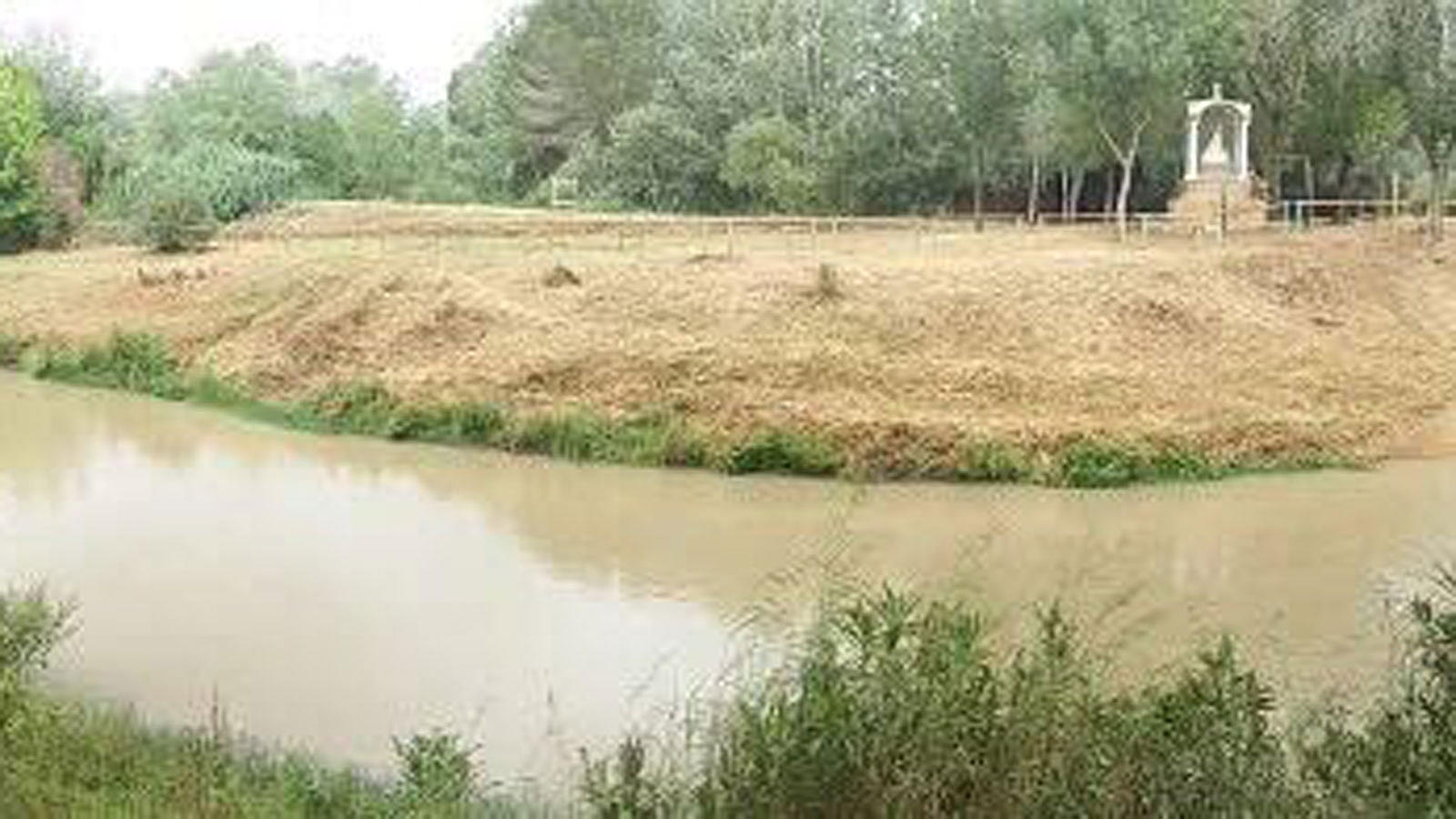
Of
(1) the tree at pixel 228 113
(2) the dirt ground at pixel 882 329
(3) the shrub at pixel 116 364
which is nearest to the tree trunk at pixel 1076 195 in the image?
(2) the dirt ground at pixel 882 329

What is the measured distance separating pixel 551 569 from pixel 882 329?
10.6 metres

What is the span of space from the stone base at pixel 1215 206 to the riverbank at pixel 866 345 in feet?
7.15

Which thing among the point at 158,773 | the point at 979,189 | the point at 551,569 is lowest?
the point at 551,569

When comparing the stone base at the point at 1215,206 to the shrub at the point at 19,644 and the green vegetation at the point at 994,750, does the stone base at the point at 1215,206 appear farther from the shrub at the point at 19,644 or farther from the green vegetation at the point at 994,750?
the green vegetation at the point at 994,750

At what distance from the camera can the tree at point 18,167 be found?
51.7 metres

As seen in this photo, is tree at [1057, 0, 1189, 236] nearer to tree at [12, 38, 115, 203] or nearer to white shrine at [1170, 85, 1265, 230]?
white shrine at [1170, 85, 1265, 230]

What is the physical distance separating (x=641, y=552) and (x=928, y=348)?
9175 mm

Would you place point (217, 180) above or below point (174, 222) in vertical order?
above

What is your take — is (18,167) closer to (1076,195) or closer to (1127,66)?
(1076,195)

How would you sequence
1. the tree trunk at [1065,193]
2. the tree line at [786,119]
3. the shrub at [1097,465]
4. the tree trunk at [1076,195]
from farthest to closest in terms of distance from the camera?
1. the tree trunk at [1065,193]
2. the tree trunk at [1076,195]
3. the tree line at [786,119]
4. the shrub at [1097,465]

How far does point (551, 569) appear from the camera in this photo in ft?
74.6

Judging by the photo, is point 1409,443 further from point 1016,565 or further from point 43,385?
point 43,385

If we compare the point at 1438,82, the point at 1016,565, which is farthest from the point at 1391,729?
the point at 1438,82

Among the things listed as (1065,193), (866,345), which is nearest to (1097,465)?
(866,345)
